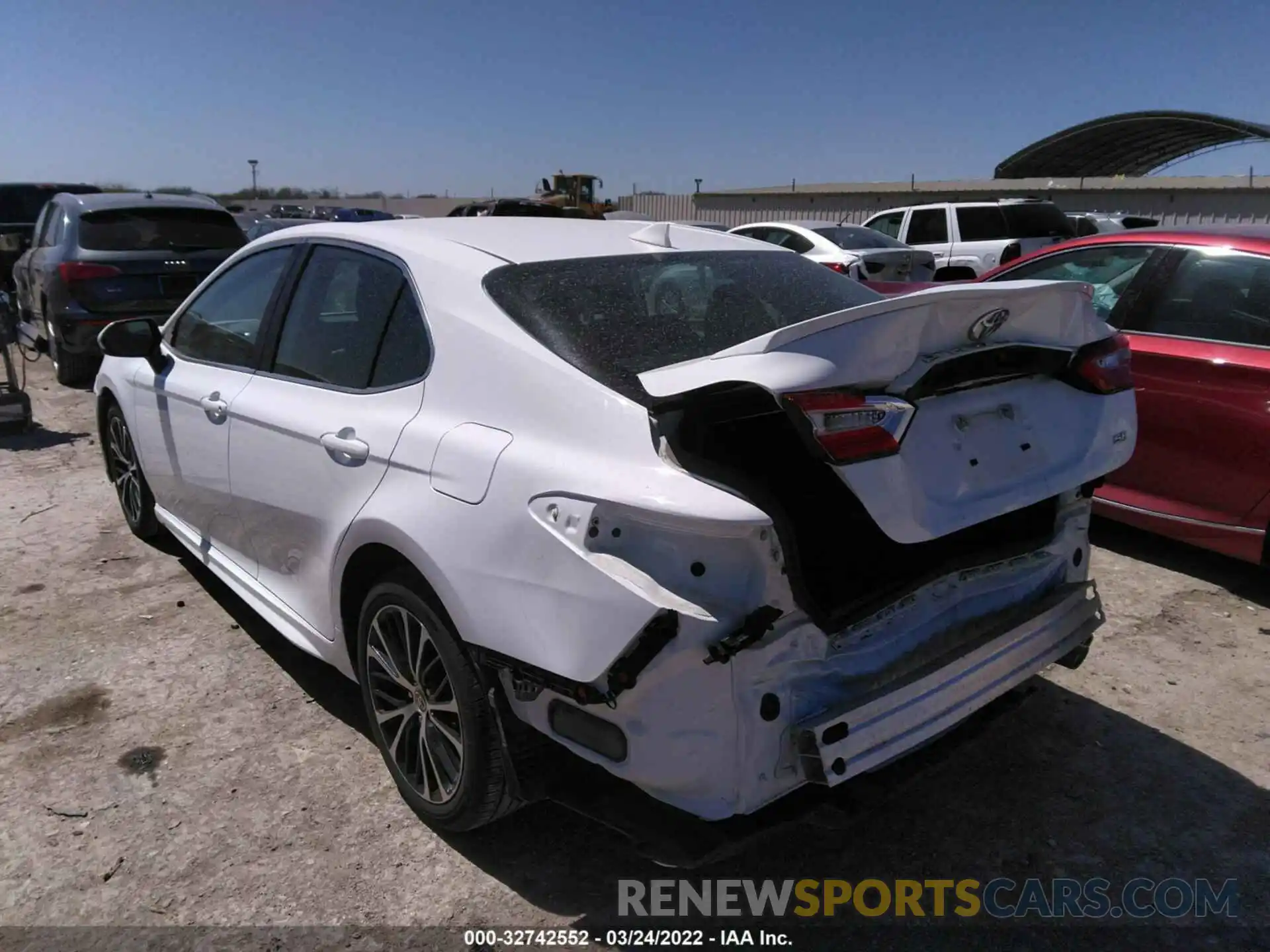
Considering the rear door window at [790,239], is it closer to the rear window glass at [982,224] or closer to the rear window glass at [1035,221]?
the rear window glass at [982,224]

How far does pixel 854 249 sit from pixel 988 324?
37.8 ft

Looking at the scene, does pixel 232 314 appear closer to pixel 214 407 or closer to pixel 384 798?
A: pixel 214 407

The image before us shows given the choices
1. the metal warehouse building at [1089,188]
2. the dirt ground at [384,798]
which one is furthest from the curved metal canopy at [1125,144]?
the dirt ground at [384,798]

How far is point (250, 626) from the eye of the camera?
4.11 metres

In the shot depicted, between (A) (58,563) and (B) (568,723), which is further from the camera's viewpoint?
(A) (58,563)

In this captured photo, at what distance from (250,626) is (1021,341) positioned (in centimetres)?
332

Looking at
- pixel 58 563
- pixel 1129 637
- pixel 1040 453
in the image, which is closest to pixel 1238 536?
pixel 1129 637

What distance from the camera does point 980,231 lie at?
1534cm

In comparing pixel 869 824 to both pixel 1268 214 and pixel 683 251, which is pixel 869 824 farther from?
pixel 1268 214

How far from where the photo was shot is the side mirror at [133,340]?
13.2 feet

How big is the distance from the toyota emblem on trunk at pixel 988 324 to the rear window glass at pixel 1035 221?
1421 cm

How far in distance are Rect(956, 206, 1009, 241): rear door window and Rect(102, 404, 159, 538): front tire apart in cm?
1367

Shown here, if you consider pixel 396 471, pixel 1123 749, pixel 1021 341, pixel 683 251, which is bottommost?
pixel 1123 749

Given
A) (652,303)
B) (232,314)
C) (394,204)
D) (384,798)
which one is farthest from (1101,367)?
(394,204)
